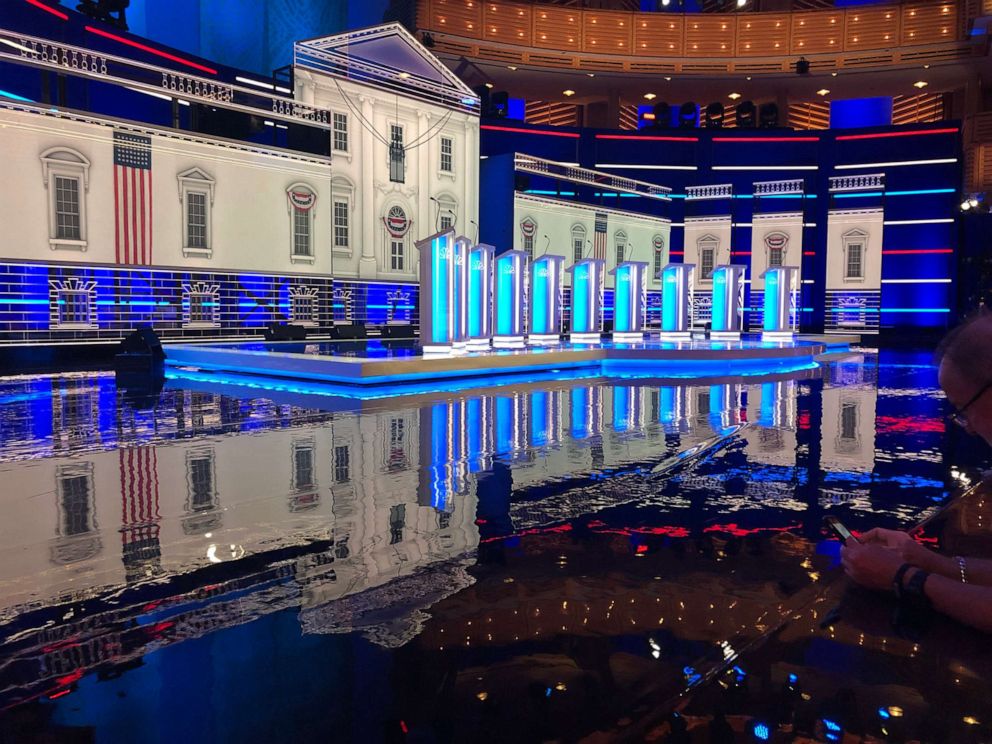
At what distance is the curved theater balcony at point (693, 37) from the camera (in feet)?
54.9

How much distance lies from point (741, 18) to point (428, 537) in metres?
18.7

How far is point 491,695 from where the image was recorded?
1.29 metres

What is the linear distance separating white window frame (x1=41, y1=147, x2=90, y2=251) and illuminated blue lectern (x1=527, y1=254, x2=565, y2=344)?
593 cm

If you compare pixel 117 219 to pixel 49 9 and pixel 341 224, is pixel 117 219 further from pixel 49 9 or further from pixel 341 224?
pixel 341 224

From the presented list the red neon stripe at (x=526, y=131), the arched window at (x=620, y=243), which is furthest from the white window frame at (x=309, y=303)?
the arched window at (x=620, y=243)

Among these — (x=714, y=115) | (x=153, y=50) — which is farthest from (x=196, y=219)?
(x=714, y=115)

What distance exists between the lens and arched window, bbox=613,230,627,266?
56.5 feet

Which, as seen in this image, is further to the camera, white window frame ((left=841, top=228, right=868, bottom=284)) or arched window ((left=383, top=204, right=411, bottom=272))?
white window frame ((left=841, top=228, right=868, bottom=284))

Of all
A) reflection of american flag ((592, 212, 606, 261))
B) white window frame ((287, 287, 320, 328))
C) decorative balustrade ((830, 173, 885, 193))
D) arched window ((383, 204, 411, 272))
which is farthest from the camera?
reflection of american flag ((592, 212, 606, 261))

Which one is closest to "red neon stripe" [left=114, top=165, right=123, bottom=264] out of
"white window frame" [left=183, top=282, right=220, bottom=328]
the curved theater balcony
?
"white window frame" [left=183, top=282, right=220, bottom=328]

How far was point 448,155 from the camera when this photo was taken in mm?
14859

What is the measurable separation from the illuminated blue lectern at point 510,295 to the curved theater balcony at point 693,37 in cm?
958

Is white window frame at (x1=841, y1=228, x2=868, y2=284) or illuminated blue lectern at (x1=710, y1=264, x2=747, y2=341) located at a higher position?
white window frame at (x1=841, y1=228, x2=868, y2=284)

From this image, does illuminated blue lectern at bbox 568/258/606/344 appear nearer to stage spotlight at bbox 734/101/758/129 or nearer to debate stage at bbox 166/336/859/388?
debate stage at bbox 166/336/859/388
